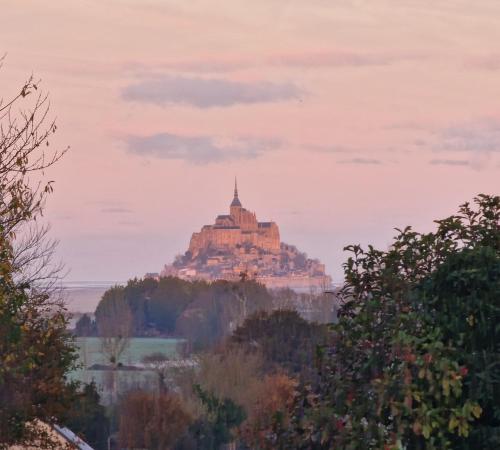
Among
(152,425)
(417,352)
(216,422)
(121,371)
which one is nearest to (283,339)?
(216,422)

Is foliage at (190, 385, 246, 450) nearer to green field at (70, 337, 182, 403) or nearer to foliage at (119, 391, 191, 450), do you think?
foliage at (119, 391, 191, 450)

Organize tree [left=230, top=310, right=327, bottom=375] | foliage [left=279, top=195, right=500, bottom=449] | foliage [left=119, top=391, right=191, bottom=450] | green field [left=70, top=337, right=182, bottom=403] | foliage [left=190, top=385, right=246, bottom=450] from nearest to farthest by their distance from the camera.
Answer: foliage [left=279, top=195, right=500, bottom=449], foliage [left=119, top=391, right=191, bottom=450], foliage [left=190, top=385, right=246, bottom=450], tree [left=230, top=310, right=327, bottom=375], green field [left=70, top=337, right=182, bottom=403]

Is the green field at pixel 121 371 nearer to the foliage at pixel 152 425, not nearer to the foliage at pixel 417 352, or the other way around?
the foliage at pixel 152 425

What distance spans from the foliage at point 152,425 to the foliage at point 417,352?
45882 millimetres

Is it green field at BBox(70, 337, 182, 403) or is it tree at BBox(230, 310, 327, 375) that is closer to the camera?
tree at BBox(230, 310, 327, 375)

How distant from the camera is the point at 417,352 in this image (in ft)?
44.0

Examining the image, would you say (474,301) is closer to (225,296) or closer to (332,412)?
(332,412)

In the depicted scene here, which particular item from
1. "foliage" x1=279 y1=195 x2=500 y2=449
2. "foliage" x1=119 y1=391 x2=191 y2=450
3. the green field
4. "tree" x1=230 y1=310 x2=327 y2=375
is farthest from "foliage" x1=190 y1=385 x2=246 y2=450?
"foliage" x1=279 y1=195 x2=500 y2=449

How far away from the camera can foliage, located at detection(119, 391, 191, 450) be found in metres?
60.2

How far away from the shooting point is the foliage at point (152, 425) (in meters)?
60.2

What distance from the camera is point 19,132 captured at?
18766 millimetres

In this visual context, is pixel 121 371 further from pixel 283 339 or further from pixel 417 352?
pixel 417 352

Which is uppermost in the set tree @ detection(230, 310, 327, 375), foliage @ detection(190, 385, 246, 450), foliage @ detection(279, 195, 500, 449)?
tree @ detection(230, 310, 327, 375)

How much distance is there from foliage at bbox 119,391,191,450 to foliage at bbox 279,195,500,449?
45882 millimetres
